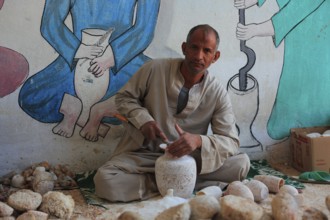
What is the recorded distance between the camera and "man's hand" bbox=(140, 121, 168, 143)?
3.30 m

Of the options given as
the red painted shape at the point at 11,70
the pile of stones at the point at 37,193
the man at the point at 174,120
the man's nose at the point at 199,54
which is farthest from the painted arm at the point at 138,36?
the pile of stones at the point at 37,193

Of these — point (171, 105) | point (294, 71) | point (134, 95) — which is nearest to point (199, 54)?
point (171, 105)

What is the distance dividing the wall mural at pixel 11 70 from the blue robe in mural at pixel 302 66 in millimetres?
2311

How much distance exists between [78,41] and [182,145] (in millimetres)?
1392

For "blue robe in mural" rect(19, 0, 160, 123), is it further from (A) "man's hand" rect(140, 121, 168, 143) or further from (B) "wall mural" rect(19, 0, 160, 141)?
(A) "man's hand" rect(140, 121, 168, 143)

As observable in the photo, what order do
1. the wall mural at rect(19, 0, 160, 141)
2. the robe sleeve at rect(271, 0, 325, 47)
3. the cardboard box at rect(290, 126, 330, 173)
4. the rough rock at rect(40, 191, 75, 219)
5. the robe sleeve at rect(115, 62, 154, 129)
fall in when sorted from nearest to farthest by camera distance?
the rough rock at rect(40, 191, 75, 219)
the robe sleeve at rect(115, 62, 154, 129)
the wall mural at rect(19, 0, 160, 141)
the cardboard box at rect(290, 126, 330, 173)
the robe sleeve at rect(271, 0, 325, 47)

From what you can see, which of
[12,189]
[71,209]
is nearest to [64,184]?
[12,189]

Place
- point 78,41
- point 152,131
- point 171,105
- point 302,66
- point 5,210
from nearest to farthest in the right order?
point 5,210 → point 152,131 → point 171,105 → point 78,41 → point 302,66

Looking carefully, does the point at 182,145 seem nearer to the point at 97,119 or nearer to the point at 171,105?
the point at 171,105

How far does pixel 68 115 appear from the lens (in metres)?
4.05

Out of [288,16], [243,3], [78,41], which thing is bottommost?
[78,41]

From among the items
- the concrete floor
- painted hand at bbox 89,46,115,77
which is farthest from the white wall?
the concrete floor

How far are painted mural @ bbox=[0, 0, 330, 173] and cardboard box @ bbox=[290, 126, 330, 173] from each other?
0.97ft

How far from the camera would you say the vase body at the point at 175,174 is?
128 inches
